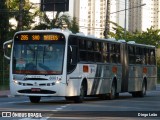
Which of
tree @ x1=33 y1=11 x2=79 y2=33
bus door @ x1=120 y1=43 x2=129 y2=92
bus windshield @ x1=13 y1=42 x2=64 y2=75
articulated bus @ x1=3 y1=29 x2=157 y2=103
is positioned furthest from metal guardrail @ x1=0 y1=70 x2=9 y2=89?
bus windshield @ x1=13 y1=42 x2=64 y2=75

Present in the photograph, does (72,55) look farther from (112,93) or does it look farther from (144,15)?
(144,15)

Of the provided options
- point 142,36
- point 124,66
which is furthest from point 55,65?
point 142,36

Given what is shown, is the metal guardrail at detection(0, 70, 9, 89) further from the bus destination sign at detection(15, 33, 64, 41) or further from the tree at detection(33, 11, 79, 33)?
the bus destination sign at detection(15, 33, 64, 41)

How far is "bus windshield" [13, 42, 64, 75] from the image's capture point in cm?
2381

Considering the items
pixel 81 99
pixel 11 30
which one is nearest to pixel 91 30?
pixel 11 30

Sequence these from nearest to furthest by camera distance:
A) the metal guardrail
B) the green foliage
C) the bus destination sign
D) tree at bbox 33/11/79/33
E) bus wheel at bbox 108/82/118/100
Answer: the bus destination sign < bus wheel at bbox 108/82/118/100 < the metal guardrail < tree at bbox 33/11/79/33 < the green foliage

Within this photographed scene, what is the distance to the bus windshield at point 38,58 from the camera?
2381cm

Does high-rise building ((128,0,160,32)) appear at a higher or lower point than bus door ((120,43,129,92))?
higher

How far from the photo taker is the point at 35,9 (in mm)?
60469

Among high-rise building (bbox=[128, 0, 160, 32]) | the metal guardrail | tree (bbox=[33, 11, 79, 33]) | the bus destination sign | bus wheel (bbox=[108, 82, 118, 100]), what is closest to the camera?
the bus destination sign

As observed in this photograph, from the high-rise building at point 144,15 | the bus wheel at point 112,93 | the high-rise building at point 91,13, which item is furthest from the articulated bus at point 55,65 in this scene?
the high-rise building at point 144,15

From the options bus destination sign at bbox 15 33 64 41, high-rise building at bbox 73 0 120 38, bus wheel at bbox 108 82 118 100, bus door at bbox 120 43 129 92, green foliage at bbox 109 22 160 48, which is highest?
high-rise building at bbox 73 0 120 38

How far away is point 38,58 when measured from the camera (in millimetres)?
23953

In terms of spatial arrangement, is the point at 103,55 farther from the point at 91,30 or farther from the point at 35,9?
the point at 91,30
